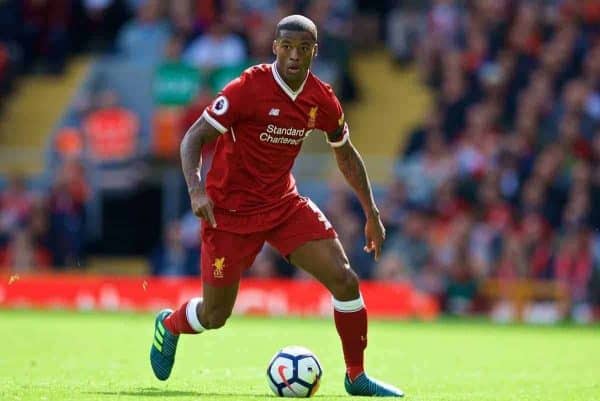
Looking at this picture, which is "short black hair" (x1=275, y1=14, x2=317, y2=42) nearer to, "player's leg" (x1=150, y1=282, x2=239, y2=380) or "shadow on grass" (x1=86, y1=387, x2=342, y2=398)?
"player's leg" (x1=150, y1=282, x2=239, y2=380)

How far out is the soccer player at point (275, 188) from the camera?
10.6 metres

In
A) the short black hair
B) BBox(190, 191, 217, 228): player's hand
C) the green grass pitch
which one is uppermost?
the short black hair

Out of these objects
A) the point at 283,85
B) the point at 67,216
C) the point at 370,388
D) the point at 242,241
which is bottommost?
the point at 67,216

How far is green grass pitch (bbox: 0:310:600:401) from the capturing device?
35.8ft

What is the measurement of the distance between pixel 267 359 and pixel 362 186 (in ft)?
11.9

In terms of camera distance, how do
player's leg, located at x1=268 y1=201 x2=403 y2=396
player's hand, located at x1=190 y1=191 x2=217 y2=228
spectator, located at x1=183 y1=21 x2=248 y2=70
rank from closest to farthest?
player's hand, located at x1=190 y1=191 x2=217 y2=228, player's leg, located at x1=268 y1=201 x2=403 y2=396, spectator, located at x1=183 y1=21 x2=248 y2=70

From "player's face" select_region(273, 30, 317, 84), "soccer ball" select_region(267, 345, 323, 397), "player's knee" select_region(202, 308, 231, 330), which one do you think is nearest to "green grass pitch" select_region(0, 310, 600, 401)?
"soccer ball" select_region(267, 345, 323, 397)

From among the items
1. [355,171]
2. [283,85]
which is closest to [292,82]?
[283,85]

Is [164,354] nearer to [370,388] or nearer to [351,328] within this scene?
[351,328]

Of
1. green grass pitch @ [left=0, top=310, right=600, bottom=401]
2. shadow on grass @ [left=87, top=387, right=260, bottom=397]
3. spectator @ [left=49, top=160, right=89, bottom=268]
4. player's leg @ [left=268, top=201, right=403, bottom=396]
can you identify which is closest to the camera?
shadow on grass @ [left=87, top=387, right=260, bottom=397]

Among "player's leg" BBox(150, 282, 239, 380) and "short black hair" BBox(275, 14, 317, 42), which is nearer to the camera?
"short black hair" BBox(275, 14, 317, 42)

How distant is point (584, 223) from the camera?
22562 mm

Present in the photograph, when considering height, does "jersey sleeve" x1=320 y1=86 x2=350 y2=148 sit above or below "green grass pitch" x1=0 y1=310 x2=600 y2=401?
above

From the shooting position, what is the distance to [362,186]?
11.3 metres
